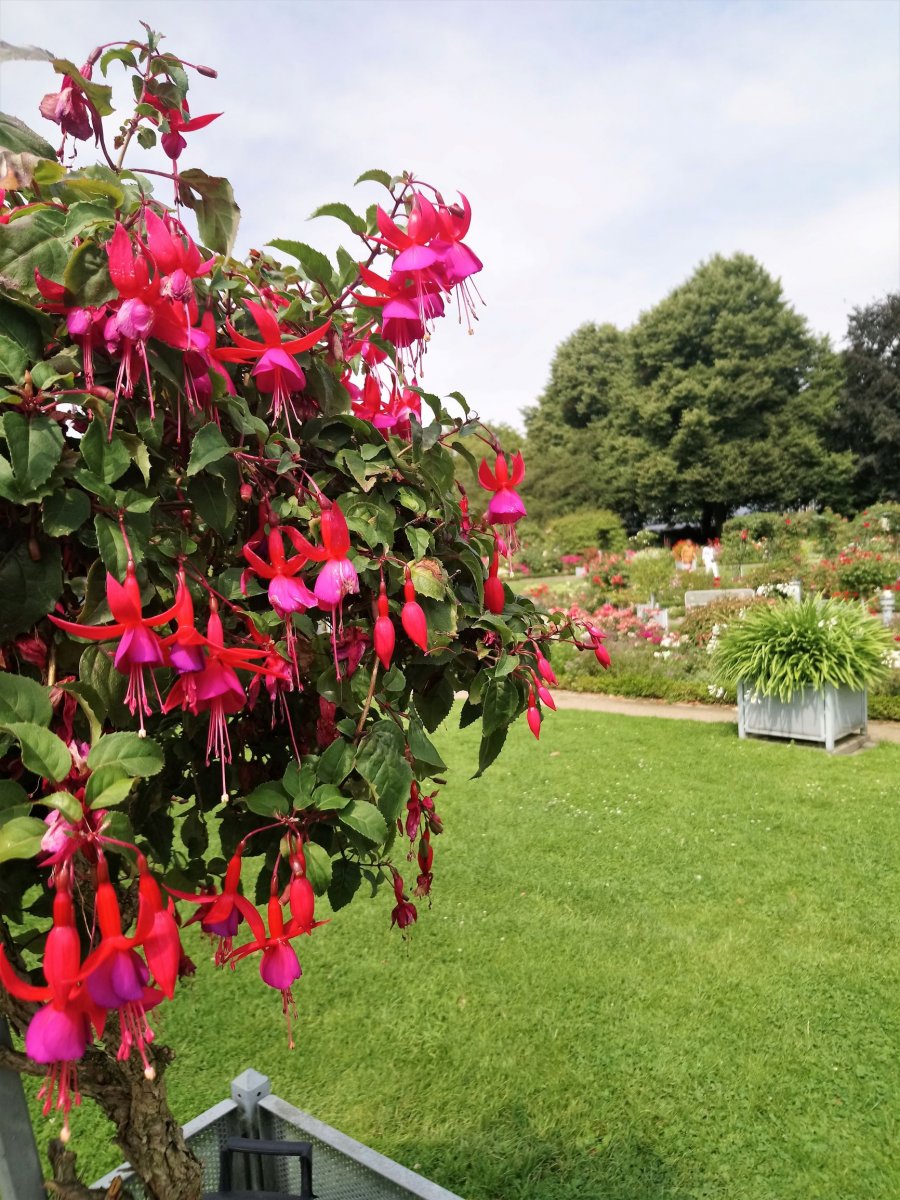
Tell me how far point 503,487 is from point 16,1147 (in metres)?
0.97

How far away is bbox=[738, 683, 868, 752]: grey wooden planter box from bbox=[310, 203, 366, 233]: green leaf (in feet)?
15.9

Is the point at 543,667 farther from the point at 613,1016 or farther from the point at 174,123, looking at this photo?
the point at 613,1016

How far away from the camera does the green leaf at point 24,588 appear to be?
26.8 inches

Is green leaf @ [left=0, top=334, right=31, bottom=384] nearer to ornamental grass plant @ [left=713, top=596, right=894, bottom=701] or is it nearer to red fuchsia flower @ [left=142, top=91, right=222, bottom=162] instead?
red fuchsia flower @ [left=142, top=91, right=222, bottom=162]

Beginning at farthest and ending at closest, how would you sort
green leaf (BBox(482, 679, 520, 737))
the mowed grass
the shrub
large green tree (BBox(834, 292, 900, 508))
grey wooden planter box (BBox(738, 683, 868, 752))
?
large green tree (BBox(834, 292, 900, 508)) < the shrub < grey wooden planter box (BBox(738, 683, 868, 752)) < the mowed grass < green leaf (BBox(482, 679, 520, 737))

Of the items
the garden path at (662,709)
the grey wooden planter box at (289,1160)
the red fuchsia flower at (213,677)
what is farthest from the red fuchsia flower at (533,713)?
the garden path at (662,709)

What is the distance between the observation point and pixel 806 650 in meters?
5.16

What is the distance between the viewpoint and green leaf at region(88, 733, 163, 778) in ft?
2.02

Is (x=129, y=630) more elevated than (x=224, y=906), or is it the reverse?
(x=129, y=630)

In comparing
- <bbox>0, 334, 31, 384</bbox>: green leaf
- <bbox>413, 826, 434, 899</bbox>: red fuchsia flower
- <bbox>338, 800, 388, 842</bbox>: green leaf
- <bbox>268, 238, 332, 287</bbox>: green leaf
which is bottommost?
<bbox>413, 826, 434, 899</bbox>: red fuchsia flower

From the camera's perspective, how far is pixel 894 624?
827 cm

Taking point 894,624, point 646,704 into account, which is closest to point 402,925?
point 646,704

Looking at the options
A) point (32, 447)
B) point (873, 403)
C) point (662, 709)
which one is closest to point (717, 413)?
point (873, 403)

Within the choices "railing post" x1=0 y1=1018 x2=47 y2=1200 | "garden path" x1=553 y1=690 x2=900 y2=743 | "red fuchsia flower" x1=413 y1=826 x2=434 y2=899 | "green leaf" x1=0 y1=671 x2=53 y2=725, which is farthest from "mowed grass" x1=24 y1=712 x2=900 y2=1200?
"garden path" x1=553 y1=690 x2=900 y2=743
